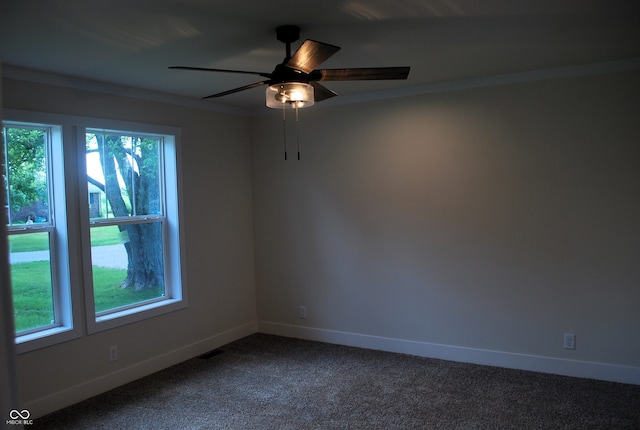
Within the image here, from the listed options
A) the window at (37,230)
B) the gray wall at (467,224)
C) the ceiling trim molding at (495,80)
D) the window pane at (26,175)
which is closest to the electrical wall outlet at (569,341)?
the gray wall at (467,224)

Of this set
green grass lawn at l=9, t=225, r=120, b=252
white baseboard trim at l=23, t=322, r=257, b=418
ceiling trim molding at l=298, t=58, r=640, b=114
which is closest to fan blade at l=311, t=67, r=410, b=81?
ceiling trim molding at l=298, t=58, r=640, b=114

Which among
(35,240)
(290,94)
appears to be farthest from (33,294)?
(290,94)

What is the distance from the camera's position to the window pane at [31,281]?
339 centimetres

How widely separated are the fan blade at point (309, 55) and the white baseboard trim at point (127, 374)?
2.87 m

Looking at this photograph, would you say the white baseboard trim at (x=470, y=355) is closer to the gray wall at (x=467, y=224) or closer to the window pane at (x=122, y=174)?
the gray wall at (x=467, y=224)

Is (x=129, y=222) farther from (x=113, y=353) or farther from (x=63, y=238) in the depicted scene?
(x=113, y=353)

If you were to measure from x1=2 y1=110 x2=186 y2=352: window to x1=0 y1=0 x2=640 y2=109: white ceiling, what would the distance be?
1.74ft

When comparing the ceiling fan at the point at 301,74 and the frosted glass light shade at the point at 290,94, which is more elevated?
the ceiling fan at the point at 301,74

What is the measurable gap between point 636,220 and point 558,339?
43.4 inches

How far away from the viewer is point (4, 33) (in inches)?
101

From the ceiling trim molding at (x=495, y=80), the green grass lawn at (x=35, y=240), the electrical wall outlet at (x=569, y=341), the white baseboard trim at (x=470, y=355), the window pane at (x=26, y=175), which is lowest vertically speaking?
the white baseboard trim at (x=470, y=355)

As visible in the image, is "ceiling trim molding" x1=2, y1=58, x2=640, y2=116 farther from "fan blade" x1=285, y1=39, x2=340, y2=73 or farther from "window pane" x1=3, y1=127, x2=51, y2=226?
"fan blade" x1=285, y1=39, x2=340, y2=73

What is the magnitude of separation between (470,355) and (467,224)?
45.7 inches

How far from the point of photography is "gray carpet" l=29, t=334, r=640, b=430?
316cm
